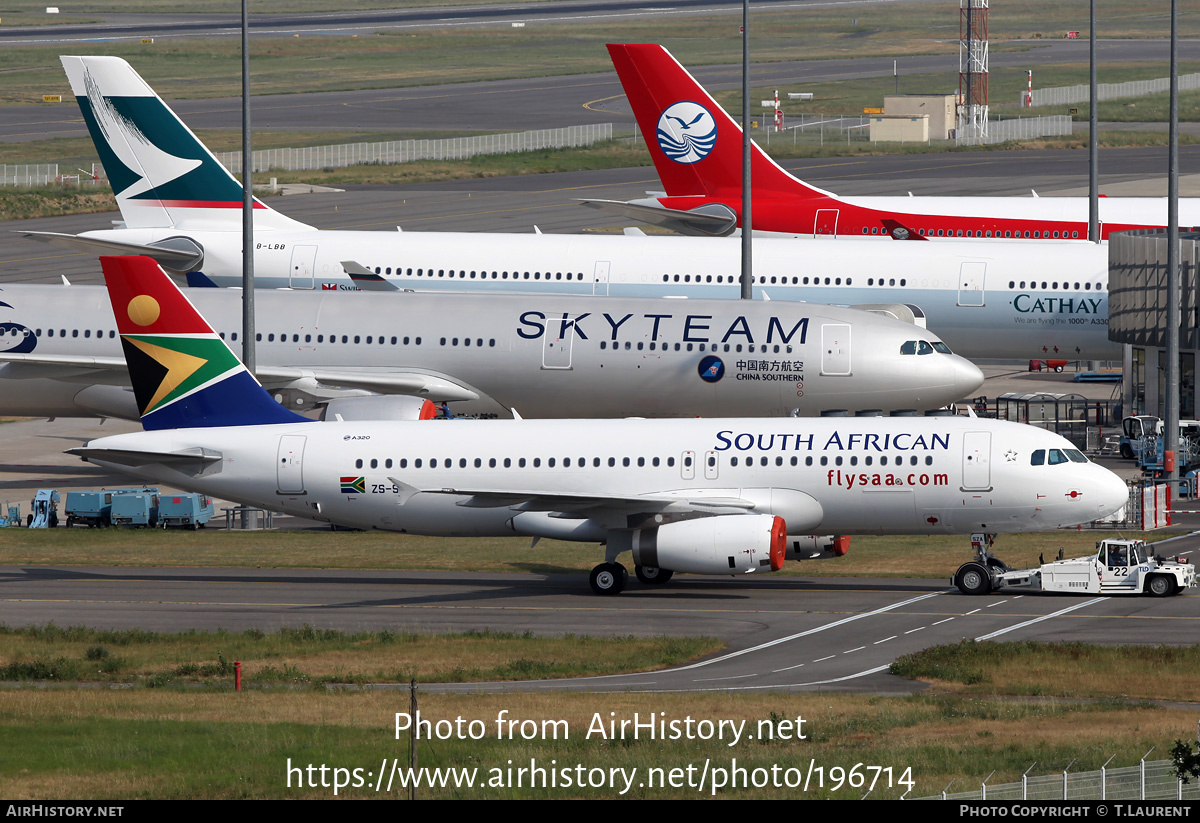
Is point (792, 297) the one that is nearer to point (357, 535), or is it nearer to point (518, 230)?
point (357, 535)

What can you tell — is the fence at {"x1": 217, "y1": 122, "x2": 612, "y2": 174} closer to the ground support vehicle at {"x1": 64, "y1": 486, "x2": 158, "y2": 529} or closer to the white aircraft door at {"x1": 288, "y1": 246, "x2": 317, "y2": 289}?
the white aircraft door at {"x1": 288, "y1": 246, "x2": 317, "y2": 289}

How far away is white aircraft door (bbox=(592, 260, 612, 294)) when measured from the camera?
72812 mm

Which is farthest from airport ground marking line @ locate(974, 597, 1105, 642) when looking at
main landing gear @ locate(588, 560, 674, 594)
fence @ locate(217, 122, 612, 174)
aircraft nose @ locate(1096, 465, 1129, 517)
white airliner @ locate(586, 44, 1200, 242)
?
fence @ locate(217, 122, 612, 174)

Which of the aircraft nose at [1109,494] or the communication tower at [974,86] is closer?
the aircraft nose at [1109,494]

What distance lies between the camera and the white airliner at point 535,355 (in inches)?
2416

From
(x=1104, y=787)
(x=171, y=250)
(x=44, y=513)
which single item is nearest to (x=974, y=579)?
(x=1104, y=787)

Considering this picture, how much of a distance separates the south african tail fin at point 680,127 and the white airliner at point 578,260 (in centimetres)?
769

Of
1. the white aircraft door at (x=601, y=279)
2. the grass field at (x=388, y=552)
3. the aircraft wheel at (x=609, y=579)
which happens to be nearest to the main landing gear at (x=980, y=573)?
the grass field at (x=388, y=552)

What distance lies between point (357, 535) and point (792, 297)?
22.0 metres

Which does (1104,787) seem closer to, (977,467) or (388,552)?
(977,467)

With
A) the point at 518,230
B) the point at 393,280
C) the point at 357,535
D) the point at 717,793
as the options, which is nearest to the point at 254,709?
the point at 717,793

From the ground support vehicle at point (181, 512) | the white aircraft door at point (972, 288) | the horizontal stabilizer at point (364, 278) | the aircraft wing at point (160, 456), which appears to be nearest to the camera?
the aircraft wing at point (160, 456)

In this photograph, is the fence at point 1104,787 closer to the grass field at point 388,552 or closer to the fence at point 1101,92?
the grass field at point 388,552

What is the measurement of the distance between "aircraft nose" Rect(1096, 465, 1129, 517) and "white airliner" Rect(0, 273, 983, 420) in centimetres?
1555
